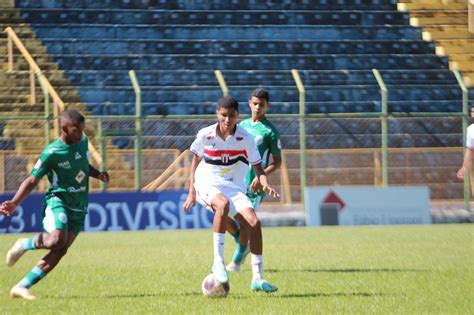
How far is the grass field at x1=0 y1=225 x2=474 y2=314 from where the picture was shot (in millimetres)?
10523

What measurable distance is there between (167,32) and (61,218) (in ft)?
73.8

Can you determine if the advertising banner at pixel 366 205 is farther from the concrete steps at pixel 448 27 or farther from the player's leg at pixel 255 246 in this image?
the player's leg at pixel 255 246

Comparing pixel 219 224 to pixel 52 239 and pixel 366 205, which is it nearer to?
pixel 52 239

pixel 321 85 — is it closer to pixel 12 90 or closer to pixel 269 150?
pixel 12 90

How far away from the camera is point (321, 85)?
30578mm

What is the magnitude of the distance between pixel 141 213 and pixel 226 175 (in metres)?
12.9

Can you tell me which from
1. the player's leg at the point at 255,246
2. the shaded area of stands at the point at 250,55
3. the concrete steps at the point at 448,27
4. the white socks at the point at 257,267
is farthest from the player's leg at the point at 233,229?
the concrete steps at the point at 448,27

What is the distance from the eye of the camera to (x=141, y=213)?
24.9 m

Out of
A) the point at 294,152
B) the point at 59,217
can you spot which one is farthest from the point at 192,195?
the point at 294,152

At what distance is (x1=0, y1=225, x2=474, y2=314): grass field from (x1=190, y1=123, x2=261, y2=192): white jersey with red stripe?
1.13 metres

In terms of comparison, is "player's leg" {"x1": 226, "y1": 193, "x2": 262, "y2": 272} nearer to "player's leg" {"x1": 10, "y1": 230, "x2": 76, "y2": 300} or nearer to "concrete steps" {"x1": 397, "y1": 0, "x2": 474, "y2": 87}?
"player's leg" {"x1": 10, "y1": 230, "x2": 76, "y2": 300}

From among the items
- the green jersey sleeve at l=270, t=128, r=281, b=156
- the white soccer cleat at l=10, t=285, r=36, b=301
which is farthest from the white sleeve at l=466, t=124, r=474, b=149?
the white soccer cleat at l=10, t=285, r=36, b=301

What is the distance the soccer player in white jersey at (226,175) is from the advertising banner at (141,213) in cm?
1258

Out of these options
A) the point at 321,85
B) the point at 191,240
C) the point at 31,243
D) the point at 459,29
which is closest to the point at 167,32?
the point at 321,85
